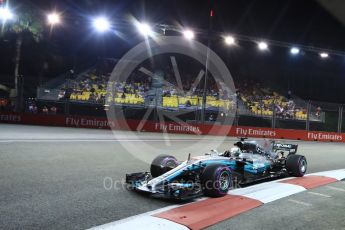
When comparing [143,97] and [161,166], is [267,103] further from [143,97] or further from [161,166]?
[161,166]

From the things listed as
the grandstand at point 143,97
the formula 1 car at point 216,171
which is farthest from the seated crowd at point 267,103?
the formula 1 car at point 216,171

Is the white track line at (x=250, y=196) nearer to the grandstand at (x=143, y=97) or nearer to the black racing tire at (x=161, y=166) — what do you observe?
the black racing tire at (x=161, y=166)

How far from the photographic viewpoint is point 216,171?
6309 millimetres

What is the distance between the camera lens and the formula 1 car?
6125mm

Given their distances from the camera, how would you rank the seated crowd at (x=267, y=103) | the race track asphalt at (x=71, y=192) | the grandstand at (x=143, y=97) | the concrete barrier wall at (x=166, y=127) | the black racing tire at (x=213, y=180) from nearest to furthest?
the race track asphalt at (x=71, y=192)
the black racing tire at (x=213, y=180)
the concrete barrier wall at (x=166, y=127)
the grandstand at (x=143, y=97)
the seated crowd at (x=267, y=103)

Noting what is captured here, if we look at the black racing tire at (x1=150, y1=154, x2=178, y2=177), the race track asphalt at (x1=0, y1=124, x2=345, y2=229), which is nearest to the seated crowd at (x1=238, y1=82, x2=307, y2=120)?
the race track asphalt at (x1=0, y1=124, x2=345, y2=229)

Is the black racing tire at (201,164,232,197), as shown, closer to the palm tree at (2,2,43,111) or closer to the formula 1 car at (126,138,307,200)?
the formula 1 car at (126,138,307,200)

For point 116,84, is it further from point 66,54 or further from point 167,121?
point 66,54

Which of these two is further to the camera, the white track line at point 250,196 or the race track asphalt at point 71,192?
the race track asphalt at point 71,192

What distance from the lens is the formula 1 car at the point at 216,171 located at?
6.12 meters

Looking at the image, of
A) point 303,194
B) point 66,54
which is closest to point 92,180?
point 303,194

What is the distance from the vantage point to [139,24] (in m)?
20.3

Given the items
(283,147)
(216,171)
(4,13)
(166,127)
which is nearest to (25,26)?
(4,13)

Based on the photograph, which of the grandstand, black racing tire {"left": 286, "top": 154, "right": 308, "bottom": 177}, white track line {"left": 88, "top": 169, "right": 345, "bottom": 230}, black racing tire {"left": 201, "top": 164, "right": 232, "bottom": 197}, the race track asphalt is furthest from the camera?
the grandstand
